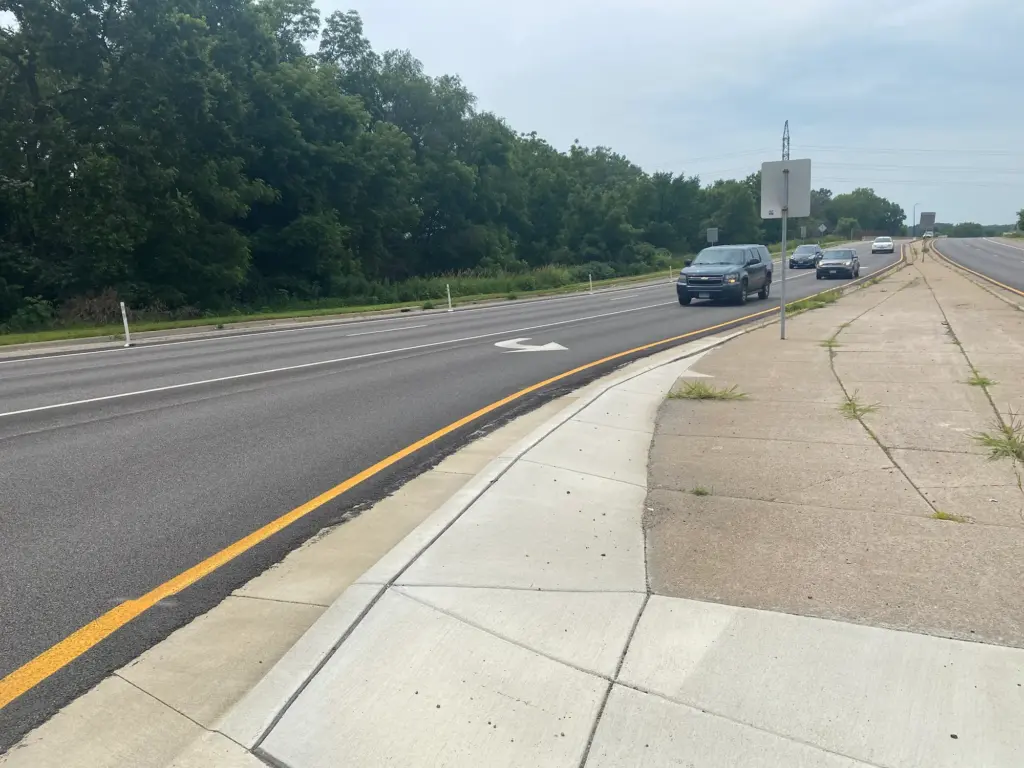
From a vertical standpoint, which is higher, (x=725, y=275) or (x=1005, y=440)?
(x=725, y=275)

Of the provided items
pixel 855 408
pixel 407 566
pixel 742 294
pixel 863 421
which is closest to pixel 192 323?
pixel 742 294

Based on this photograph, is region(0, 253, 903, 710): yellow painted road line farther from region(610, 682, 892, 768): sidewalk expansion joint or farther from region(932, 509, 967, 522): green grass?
region(932, 509, 967, 522): green grass

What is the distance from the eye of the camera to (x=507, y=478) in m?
5.73

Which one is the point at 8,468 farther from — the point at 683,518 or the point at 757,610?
the point at 757,610

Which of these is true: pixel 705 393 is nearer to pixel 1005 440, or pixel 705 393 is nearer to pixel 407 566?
pixel 1005 440

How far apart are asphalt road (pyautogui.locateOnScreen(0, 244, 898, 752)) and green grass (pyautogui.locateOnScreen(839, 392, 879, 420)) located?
11.1 ft

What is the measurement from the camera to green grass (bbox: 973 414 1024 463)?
6242 mm

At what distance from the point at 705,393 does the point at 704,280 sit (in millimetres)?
15849

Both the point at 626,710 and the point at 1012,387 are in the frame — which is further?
the point at 1012,387

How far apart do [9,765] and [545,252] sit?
67132 mm

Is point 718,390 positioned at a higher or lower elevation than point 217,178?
lower

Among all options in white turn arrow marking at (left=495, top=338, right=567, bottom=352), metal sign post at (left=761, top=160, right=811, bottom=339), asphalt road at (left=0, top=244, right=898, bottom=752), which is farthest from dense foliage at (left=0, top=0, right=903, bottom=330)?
metal sign post at (left=761, top=160, right=811, bottom=339)

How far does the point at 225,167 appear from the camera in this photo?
1292 inches

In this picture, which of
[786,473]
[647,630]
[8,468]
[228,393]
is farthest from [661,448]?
[228,393]
